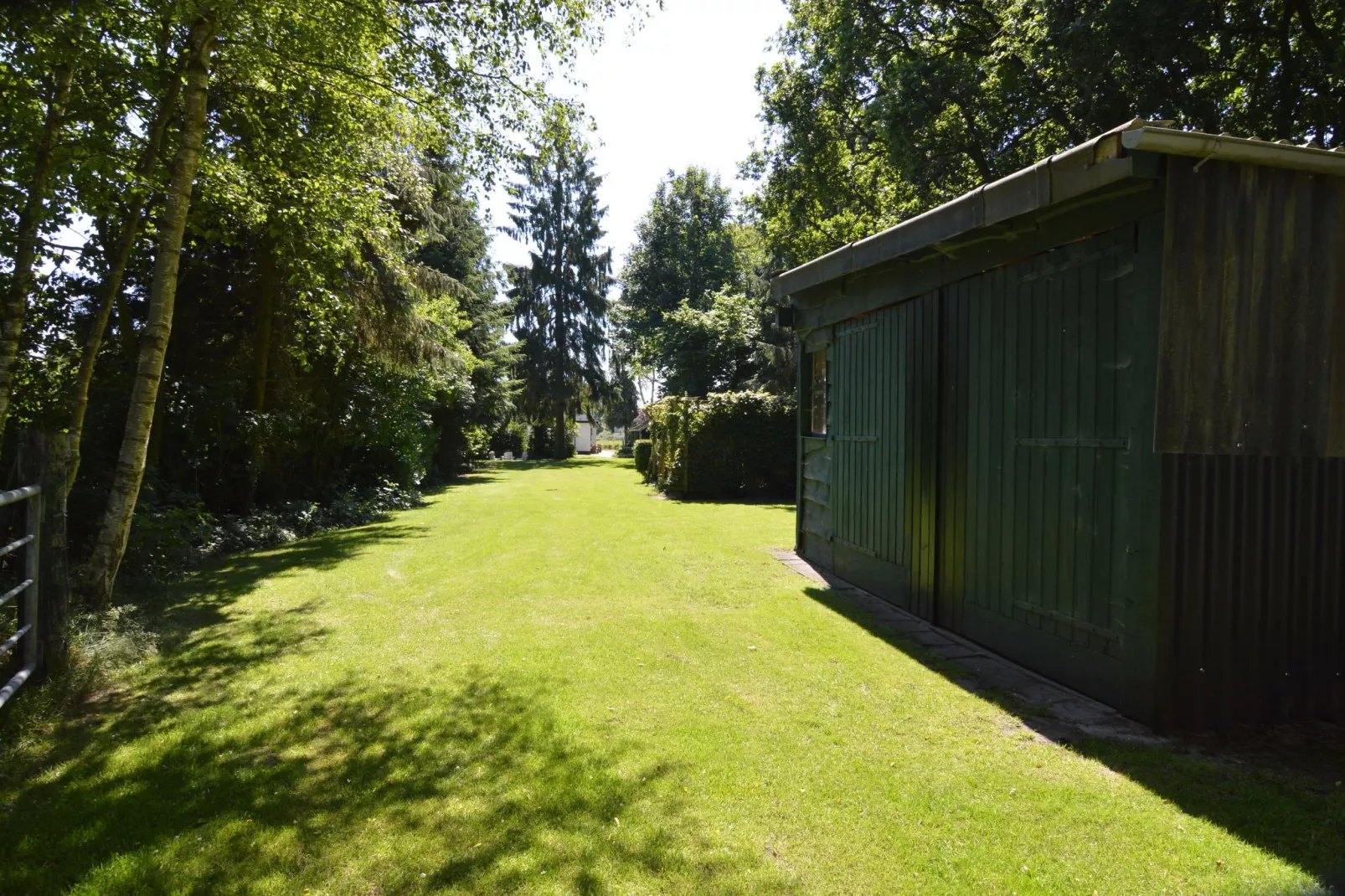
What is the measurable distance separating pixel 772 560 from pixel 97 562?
21.9 feet

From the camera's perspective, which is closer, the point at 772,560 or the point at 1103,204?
the point at 1103,204

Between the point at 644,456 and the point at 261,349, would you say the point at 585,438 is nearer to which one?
the point at 644,456

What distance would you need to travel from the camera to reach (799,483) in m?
9.37

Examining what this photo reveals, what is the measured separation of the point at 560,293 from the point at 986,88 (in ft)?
99.3

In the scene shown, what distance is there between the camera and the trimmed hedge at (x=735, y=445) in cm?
1711

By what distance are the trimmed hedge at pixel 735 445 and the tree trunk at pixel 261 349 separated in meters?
9.04

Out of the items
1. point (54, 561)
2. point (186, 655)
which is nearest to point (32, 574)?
point (54, 561)

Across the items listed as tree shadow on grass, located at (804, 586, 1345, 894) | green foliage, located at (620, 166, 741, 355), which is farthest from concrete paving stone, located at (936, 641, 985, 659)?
green foliage, located at (620, 166, 741, 355)

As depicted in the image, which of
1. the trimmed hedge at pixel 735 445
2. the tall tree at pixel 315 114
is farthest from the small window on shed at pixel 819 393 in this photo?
the trimmed hedge at pixel 735 445

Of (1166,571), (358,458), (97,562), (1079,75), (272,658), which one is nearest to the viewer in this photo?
(1166,571)

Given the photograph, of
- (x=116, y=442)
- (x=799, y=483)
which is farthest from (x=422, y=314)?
(x=799, y=483)

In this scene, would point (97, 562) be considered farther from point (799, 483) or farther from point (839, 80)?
point (839, 80)

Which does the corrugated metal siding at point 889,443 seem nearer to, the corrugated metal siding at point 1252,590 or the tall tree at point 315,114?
the corrugated metal siding at point 1252,590

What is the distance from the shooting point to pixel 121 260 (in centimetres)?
601
